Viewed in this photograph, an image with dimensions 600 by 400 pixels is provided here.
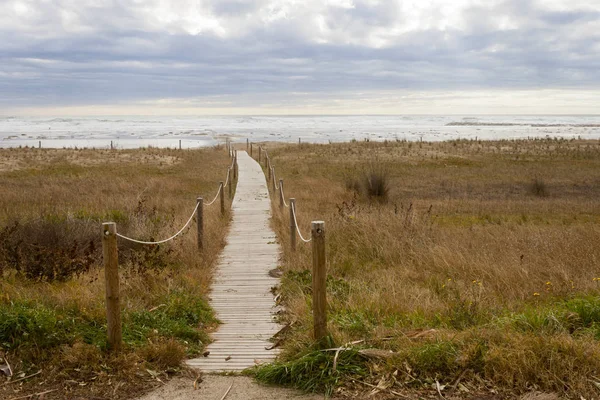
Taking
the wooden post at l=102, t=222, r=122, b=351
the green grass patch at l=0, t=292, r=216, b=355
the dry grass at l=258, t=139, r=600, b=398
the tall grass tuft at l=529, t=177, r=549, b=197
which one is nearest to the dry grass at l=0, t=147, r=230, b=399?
the green grass patch at l=0, t=292, r=216, b=355

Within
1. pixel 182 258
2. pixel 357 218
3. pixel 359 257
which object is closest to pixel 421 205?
pixel 357 218

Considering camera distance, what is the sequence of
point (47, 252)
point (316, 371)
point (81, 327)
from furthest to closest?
point (47, 252)
point (81, 327)
point (316, 371)

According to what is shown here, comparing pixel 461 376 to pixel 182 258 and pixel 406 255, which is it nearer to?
pixel 406 255

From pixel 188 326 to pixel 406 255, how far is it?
4828 millimetres

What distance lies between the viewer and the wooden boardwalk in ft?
18.5

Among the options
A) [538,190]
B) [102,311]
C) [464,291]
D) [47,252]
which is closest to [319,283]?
[102,311]

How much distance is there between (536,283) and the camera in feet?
26.5

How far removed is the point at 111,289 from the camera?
Answer: 5.30m

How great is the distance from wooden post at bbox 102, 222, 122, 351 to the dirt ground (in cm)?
71

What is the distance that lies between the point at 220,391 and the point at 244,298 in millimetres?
3317

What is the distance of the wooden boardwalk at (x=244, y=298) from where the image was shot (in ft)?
18.5

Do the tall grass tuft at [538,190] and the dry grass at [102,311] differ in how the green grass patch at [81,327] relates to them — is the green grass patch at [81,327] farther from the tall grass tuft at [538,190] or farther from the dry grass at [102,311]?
the tall grass tuft at [538,190]

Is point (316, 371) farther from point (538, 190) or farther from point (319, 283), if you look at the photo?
point (538, 190)

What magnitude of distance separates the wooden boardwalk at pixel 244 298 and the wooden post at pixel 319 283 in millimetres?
646
